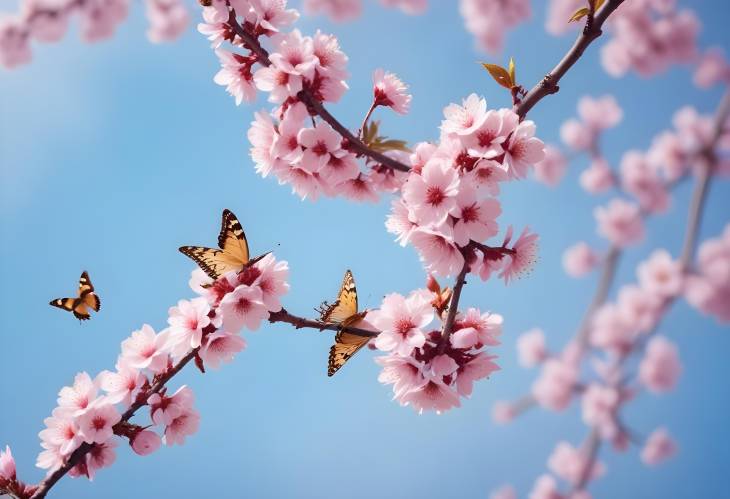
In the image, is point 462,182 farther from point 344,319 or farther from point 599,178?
point 599,178

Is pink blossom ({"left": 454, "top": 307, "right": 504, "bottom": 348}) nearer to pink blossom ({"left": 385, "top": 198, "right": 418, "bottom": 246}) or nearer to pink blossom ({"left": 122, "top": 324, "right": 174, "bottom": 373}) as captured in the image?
pink blossom ({"left": 385, "top": 198, "right": 418, "bottom": 246})

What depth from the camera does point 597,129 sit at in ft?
40.3

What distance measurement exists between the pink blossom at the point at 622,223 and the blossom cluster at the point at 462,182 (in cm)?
985

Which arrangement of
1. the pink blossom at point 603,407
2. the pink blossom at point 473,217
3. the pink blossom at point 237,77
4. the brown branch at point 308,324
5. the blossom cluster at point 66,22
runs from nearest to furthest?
1. the pink blossom at point 473,217
2. the brown branch at point 308,324
3. the pink blossom at point 237,77
4. the blossom cluster at point 66,22
5. the pink blossom at point 603,407

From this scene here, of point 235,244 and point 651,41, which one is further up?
point 651,41

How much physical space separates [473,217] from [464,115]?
0.39m

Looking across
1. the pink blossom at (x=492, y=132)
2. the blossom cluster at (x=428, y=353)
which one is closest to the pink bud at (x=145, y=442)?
the blossom cluster at (x=428, y=353)

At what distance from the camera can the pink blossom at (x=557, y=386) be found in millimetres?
9898

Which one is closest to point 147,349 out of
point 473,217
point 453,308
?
point 453,308

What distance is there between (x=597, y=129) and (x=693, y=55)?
219 cm

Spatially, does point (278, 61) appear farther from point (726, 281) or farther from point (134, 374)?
point (726, 281)

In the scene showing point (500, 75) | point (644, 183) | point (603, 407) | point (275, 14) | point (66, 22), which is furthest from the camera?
point (644, 183)

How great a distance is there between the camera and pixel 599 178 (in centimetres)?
1184

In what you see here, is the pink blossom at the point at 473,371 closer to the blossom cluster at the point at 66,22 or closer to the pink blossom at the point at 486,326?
the pink blossom at the point at 486,326
